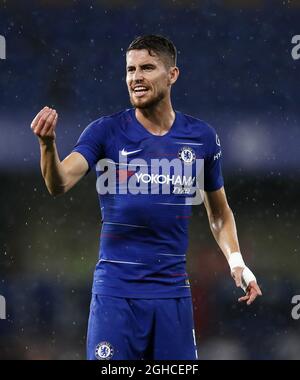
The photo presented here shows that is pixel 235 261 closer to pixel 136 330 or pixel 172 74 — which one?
pixel 136 330

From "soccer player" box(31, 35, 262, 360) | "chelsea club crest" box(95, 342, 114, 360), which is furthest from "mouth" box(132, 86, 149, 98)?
"chelsea club crest" box(95, 342, 114, 360)

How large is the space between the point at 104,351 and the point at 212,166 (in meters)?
1.01

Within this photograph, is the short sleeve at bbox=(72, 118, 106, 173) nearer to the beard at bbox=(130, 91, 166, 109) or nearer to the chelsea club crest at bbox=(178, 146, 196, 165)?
the beard at bbox=(130, 91, 166, 109)

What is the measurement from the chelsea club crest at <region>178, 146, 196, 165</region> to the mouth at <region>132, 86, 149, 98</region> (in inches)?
12.1

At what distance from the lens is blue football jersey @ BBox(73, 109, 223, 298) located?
3.48 metres

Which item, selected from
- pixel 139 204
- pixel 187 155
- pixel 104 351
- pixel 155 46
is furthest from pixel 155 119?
pixel 104 351

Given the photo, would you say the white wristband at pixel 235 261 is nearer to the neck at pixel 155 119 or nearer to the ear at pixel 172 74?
the neck at pixel 155 119

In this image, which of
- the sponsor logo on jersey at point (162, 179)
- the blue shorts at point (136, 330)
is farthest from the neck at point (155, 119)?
the blue shorts at point (136, 330)

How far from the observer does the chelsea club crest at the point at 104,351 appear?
11.1 feet

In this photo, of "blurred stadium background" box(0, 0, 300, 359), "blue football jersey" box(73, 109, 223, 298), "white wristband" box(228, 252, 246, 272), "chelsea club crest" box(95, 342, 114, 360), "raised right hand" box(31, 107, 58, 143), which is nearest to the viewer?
"raised right hand" box(31, 107, 58, 143)

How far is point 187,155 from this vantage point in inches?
145

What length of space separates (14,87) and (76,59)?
2.34 ft

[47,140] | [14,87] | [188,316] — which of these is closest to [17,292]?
[14,87]
